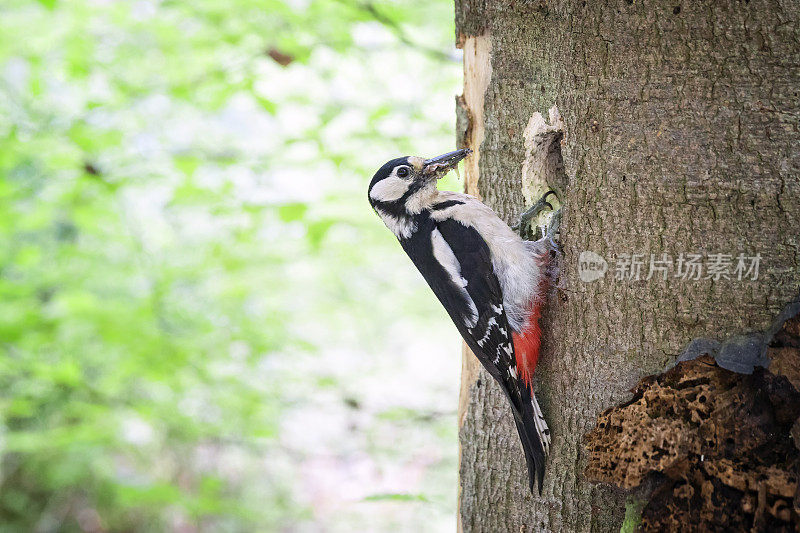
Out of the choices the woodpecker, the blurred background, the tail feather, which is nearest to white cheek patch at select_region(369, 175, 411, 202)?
the woodpecker

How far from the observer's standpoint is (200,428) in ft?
13.4

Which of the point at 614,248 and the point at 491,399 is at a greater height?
the point at 614,248

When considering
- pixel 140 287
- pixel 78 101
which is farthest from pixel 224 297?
pixel 78 101

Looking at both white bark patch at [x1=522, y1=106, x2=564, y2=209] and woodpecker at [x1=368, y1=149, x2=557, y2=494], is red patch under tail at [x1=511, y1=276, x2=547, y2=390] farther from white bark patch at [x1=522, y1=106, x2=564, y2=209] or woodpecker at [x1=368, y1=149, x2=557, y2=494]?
white bark patch at [x1=522, y1=106, x2=564, y2=209]

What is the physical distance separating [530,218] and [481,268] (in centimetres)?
26

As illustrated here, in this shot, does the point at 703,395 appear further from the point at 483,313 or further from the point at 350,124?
the point at 350,124

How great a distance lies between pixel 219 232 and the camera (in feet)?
15.0

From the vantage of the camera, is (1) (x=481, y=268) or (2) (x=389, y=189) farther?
(2) (x=389, y=189)

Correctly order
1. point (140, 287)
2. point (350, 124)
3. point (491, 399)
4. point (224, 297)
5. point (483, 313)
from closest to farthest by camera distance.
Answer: point (491, 399) → point (483, 313) → point (350, 124) → point (224, 297) → point (140, 287)

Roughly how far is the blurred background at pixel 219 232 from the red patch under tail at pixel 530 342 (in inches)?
27.3

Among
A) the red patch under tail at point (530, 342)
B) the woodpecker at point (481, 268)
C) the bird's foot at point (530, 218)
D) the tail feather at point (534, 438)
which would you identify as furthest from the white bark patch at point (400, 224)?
the tail feather at point (534, 438)

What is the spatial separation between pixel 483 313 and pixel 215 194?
2063mm

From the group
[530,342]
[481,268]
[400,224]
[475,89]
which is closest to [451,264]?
[481,268]

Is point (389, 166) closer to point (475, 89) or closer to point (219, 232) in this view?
point (475, 89)
